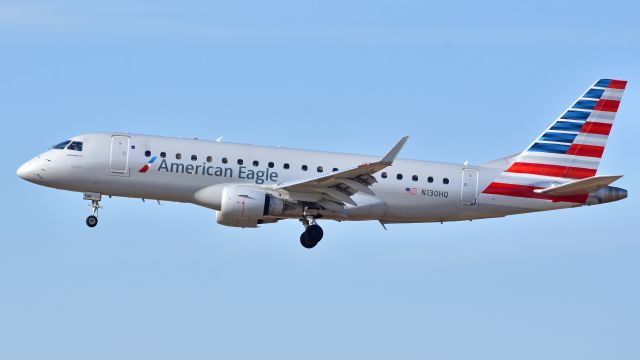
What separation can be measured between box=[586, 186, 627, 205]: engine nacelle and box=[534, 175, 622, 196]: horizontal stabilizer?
363 mm

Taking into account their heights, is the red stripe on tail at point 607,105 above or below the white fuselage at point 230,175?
above

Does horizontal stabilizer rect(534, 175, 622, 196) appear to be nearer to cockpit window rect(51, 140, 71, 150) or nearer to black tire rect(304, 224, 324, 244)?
black tire rect(304, 224, 324, 244)

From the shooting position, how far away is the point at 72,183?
177 feet

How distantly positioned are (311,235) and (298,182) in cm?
285

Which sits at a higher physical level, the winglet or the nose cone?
the winglet

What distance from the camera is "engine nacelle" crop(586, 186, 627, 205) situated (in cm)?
5562

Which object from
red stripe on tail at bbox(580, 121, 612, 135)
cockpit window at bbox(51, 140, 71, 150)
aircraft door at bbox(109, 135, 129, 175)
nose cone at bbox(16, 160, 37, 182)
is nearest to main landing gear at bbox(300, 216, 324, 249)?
aircraft door at bbox(109, 135, 129, 175)

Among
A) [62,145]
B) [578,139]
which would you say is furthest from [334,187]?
[578,139]

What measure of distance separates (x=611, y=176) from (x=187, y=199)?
1740 centimetres

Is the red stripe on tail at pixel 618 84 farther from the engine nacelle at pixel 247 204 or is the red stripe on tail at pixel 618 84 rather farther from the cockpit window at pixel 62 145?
the cockpit window at pixel 62 145

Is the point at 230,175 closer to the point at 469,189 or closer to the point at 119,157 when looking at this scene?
the point at 119,157

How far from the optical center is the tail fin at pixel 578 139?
57344 millimetres

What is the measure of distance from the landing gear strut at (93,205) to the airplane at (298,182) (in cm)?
4

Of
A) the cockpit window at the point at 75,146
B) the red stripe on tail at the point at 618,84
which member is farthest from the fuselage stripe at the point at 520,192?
the cockpit window at the point at 75,146
